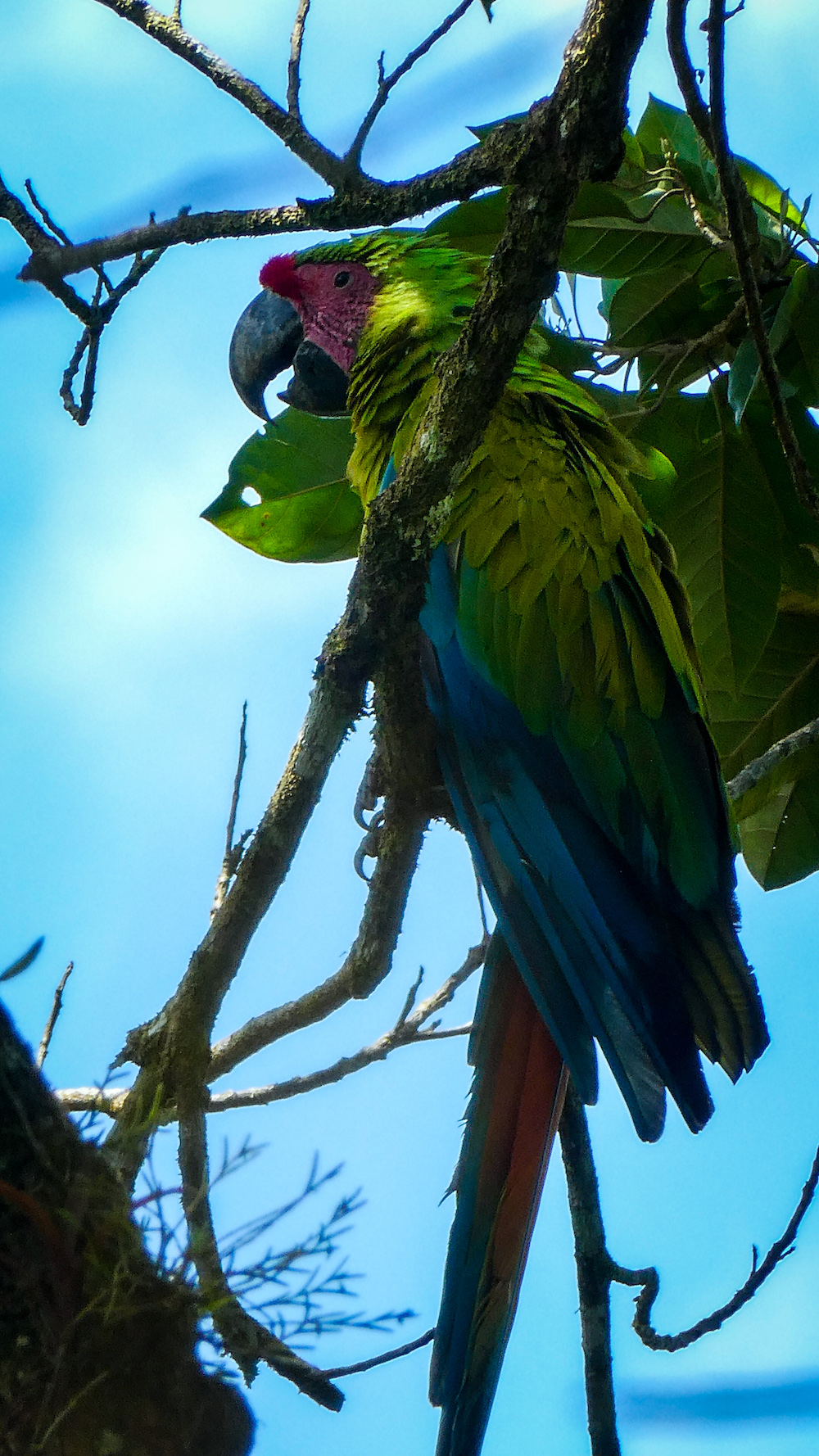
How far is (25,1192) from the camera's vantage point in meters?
0.96

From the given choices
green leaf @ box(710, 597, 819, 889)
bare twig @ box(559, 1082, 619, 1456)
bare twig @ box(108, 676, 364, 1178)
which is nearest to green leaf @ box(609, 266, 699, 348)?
green leaf @ box(710, 597, 819, 889)

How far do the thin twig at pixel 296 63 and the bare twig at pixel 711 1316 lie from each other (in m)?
1.71

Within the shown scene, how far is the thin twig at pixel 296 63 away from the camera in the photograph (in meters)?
1.79

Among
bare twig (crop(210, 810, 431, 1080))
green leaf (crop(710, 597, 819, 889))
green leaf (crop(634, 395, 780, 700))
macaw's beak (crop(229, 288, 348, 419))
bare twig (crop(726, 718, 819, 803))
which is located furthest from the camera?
macaw's beak (crop(229, 288, 348, 419))

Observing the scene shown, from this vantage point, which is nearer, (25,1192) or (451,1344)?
(25,1192)

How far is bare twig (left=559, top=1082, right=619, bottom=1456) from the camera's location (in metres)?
1.64

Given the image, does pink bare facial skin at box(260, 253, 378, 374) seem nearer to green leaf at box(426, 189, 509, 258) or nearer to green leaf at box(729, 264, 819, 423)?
green leaf at box(426, 189, 509, 258)

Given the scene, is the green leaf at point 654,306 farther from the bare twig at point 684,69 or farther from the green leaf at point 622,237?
the bare twig at point 684,69

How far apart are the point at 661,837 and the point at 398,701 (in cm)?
48

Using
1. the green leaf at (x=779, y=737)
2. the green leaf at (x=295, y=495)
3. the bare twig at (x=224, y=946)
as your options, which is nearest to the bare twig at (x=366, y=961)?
the bare twig at (x=224, y=946)

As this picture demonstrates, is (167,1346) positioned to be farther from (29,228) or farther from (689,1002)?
(29,228)

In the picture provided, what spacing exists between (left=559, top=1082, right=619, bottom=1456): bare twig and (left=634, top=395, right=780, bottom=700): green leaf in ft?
3.38

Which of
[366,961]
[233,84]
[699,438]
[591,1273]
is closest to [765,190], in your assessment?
[699,438]

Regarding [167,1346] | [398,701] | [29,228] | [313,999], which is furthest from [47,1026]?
[29,228]
